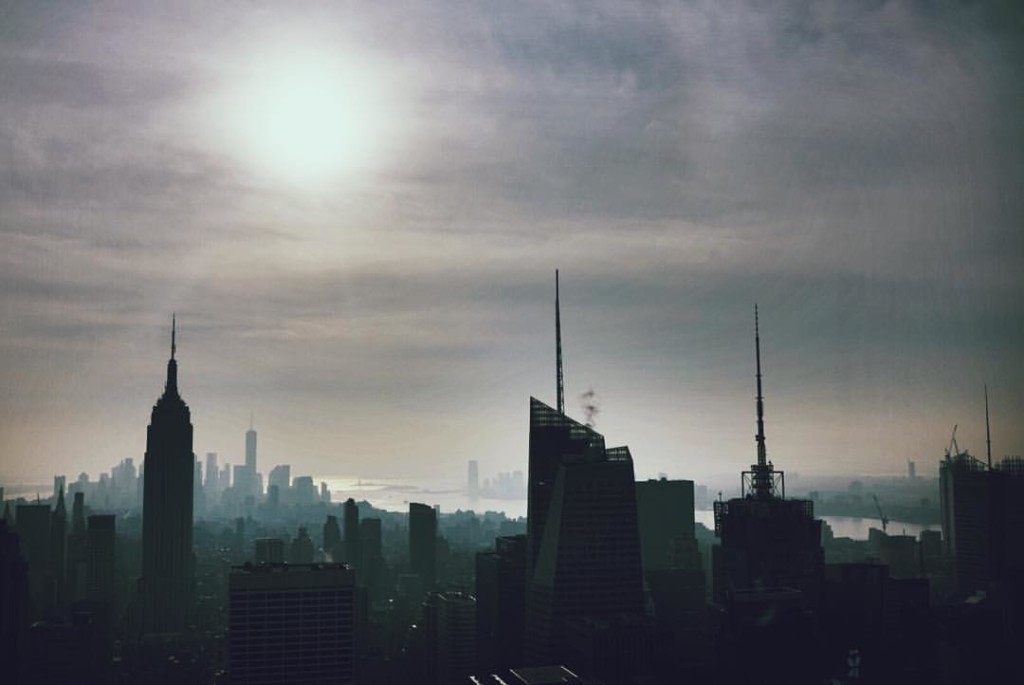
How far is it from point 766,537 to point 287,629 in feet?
26.1

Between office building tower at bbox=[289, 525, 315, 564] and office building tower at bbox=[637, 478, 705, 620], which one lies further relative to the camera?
office building tower at bbox=[289, 525, 315, 564]

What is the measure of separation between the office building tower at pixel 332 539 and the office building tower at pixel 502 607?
45.7ft

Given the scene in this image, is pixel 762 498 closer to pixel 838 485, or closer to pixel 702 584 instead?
A: pixel 702 584

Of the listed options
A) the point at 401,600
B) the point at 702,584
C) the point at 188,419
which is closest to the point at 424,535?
the point at 401,600

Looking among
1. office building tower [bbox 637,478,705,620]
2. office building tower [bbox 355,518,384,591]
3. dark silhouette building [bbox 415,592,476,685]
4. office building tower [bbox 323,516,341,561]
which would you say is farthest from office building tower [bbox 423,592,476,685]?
office building tower [bbox 323,516,341,561]

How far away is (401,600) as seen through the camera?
1010 inches

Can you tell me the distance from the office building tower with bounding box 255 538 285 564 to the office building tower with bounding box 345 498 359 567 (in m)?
1.91

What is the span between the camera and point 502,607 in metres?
16.8

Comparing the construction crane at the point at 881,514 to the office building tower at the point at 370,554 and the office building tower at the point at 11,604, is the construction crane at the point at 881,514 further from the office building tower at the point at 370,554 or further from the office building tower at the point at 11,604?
the office building tower at the point at 370,554

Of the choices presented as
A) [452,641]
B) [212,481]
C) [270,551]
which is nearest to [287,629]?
[452,641]

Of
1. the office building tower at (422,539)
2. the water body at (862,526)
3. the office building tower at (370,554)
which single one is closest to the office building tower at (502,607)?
the water body at (862,526)

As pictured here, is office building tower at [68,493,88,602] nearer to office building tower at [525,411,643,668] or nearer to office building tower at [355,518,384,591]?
office building tower at [355,518,384,591]

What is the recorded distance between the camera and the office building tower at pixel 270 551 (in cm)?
3081

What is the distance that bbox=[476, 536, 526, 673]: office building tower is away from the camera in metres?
15.6
